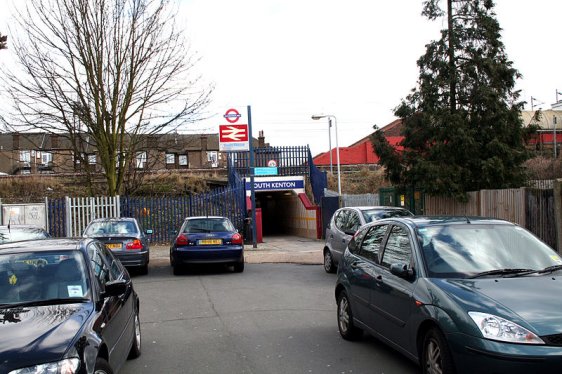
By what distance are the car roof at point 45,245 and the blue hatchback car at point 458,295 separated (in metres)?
A: 3.09

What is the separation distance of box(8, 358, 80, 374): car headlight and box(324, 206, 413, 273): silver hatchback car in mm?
8403

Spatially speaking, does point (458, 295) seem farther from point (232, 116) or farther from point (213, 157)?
point (213, 157)

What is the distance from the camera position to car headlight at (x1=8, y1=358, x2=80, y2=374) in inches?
129

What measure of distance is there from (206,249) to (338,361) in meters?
7.42

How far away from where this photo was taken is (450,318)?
4.22 metres

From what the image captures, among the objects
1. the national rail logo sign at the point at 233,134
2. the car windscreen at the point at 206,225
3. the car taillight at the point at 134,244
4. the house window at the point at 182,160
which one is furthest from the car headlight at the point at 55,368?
the house window at the point at 182,160

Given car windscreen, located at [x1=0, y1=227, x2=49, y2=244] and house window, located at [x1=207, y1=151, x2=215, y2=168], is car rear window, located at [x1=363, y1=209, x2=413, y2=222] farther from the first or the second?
house window, located at [x1=207, y1=151, x2=215, y2=168]

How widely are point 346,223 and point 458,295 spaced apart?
7.94 meters

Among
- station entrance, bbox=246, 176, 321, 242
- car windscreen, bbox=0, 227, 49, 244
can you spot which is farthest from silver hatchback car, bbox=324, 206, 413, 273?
station entrance, bbox=246, 176, 321, 242

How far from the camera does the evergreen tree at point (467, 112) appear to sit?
14234mm

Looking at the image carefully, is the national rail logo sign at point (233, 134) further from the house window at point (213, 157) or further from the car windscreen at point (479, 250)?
the house window at point (213, 157)

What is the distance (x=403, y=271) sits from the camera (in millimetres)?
5027

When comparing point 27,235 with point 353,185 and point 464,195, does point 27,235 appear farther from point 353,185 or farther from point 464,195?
point 353,185

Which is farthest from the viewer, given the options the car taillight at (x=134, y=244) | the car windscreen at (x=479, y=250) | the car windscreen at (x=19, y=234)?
the car taillight at (x=134, y=244)
